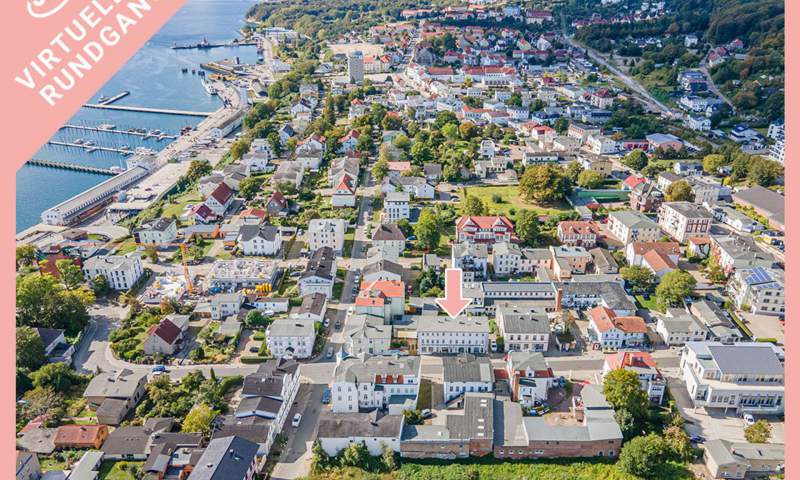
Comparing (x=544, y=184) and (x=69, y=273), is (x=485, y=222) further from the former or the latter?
(x=69, y=273)

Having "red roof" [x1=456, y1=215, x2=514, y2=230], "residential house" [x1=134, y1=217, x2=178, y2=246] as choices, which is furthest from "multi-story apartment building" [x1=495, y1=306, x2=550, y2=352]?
"residential house" [x1=134, y1=217, x2=178, y2=246]

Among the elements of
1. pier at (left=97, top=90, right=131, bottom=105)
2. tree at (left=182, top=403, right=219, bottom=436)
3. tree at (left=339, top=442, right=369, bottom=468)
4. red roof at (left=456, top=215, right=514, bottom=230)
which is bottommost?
tree at (left=339, top=442, right=369, bottom=468)

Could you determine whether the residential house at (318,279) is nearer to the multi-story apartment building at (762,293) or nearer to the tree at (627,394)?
the tree at (627,394)

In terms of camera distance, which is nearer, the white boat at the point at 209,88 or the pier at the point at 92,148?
Answer: the pier at the point at 92,148

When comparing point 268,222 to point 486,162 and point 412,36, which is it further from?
point 412,36

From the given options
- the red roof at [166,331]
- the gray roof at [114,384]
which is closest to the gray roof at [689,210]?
the red roof at [166,331]

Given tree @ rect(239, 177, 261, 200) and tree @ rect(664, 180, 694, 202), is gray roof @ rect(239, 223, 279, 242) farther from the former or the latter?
tree @ rect(664, 180, 694, 202)

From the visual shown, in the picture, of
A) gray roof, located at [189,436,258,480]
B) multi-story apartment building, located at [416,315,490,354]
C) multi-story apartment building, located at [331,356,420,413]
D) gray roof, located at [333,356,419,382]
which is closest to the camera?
gray roof, located at [189,436,258,480]
